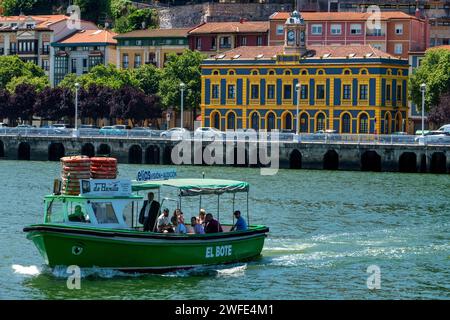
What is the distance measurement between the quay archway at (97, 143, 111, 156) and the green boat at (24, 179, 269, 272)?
78.3 meters

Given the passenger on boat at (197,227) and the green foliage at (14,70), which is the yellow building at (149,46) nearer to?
the green foliage at (14,70)

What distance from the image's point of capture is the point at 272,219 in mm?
73562

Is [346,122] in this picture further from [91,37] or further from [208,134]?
[91,37]

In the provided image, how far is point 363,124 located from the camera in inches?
5497

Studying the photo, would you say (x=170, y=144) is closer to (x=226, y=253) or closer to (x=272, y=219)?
(x=272, y=219)

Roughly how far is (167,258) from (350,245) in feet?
41.8

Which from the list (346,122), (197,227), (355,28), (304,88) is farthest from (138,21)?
(197,227)

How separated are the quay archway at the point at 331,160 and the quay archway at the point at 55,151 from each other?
1024 inches

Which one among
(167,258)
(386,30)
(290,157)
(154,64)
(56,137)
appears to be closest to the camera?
(167,258)

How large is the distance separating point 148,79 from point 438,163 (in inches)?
2073

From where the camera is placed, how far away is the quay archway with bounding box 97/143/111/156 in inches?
5236

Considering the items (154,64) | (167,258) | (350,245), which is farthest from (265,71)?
(167,258)

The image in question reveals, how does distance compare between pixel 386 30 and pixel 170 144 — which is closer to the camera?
pixel 170 144

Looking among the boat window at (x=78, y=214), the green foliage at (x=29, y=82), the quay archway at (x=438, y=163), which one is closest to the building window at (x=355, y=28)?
the green foliage at (x=29, y=82)
